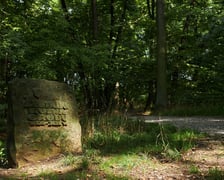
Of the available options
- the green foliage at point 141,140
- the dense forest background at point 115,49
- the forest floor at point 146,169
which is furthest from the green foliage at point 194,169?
the dense forest background at point 115,49

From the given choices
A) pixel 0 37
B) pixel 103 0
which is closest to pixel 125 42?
pixel 103 0

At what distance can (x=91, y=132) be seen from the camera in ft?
22.8

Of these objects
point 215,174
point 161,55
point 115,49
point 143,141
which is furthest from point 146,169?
point 115,49

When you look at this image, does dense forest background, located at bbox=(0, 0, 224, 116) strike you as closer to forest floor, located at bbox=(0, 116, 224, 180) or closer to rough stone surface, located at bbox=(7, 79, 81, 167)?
rough stone surface, located at bbox=(7, 79, 81, 167)

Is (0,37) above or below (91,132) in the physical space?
above

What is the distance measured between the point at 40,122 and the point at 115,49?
11.4 m

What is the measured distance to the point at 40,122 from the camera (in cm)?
602

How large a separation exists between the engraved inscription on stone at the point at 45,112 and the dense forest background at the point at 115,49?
2116mm

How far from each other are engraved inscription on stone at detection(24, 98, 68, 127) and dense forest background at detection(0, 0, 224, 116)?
6.94 ft

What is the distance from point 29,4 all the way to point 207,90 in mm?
8344

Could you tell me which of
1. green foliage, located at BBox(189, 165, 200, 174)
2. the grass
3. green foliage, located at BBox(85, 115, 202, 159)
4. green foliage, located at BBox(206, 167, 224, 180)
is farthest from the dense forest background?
green foliage, located at BBox(206, 167, 224, 180)

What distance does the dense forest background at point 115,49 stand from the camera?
11109 millimetres

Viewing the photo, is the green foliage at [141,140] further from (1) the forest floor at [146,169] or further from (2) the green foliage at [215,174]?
(2) the green foliage at [215,174]

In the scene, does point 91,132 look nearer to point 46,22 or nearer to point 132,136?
point 132,136
